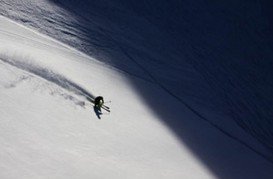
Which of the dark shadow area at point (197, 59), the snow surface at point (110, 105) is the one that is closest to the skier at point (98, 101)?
the snow surface at point (110, 105)

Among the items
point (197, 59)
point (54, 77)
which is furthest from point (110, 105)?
point (197, 59)

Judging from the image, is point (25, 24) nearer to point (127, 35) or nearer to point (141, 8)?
point (127, 35)

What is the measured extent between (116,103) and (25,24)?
0.64 meters

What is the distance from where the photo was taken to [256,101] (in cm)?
350

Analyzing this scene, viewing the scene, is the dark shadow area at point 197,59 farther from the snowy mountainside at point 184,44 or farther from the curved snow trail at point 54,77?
the curved snow trail at point 54,77

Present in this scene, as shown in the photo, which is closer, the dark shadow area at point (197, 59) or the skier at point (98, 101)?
the skier at point (98, 101)

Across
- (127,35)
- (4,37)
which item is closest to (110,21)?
(127,35)

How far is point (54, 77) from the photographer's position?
2.51 metres

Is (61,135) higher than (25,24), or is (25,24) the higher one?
(25,24)

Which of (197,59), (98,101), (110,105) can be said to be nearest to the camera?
(98,101)

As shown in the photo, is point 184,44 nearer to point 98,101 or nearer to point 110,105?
point 110,105

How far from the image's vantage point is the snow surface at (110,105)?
210 centimetres

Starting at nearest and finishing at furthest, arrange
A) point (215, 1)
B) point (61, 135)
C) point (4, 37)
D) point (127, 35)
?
1. point (61, 135)
2. point (4, 37)
3. point (127, 35)
4. point (215, 1)

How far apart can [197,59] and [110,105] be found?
1096mm
